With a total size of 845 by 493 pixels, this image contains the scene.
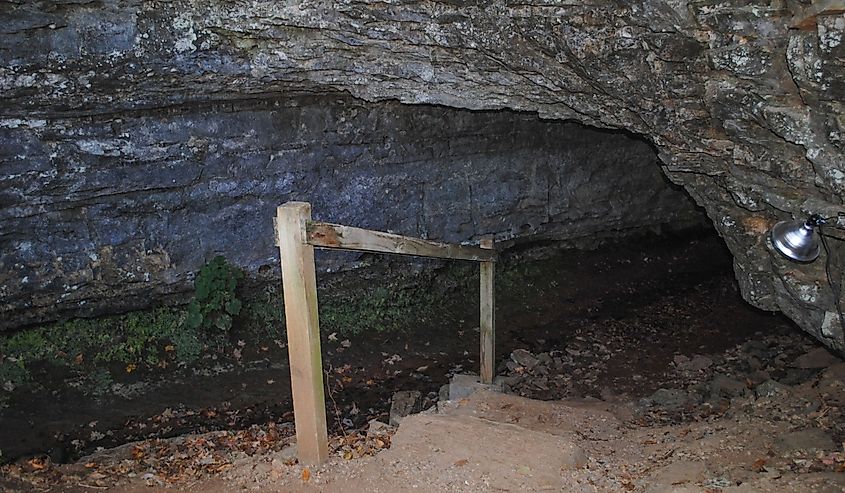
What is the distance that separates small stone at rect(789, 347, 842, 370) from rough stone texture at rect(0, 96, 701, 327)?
12.8 ft

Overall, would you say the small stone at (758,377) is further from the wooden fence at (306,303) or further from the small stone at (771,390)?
the wooden fence at (306,303)

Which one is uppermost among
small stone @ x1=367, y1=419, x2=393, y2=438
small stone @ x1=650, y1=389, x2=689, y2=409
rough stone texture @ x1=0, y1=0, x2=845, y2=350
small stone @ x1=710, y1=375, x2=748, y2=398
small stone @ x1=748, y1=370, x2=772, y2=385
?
rough stone texture @ x1=0, y1=0, x2=845, y2=350

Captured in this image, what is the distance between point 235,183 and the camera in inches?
311

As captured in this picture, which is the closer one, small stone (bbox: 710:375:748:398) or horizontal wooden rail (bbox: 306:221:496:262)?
horizontal wooden rail (bbox: 306:221:496:262)

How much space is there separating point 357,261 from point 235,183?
1.80m

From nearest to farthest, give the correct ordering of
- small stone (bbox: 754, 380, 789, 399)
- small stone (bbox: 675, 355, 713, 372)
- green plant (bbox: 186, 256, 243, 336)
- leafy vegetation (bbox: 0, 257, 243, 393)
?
1. small stone (bbox: 754, 380, 789, 399)
2. leafy vegetation (bbox: 0, 257, 243, 393)
3. small stone (bbox: 675, 355, 713, 372)
4. green plant (bbox: 186, 256, 243, 336)

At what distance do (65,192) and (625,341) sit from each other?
6324mm

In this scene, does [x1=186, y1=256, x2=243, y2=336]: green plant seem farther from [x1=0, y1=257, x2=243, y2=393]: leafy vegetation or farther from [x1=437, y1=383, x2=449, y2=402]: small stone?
[x1=437, y1=383, x2=449, y2=402]: small stone

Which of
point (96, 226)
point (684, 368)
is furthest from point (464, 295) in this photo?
point (96, 226)

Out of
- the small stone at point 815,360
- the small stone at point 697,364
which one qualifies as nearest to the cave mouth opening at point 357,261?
the small stone at point 697,364

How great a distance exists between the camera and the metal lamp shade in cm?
459

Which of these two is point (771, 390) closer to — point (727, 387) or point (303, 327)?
point (727, 387)

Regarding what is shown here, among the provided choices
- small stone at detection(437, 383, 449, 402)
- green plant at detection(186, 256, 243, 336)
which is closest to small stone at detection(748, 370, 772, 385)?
small stone at detection(437, 383, 449, 402)

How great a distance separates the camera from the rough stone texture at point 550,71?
16.0ft
